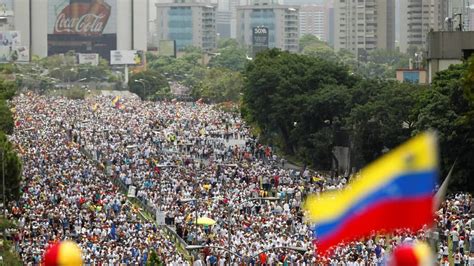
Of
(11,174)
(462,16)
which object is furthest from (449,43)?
(11,174)

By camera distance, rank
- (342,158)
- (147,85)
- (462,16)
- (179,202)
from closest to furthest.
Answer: (179,202) → (342,158) → (462,16) → (147,85)

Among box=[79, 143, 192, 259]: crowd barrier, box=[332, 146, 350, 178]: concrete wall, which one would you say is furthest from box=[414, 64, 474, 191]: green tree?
box=[332, 146, 350, 178]: concrete wall

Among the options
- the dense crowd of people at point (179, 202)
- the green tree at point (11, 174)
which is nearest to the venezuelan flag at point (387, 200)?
the dense crowd of people at point (179, 202)

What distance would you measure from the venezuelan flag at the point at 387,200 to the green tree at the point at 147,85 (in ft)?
566

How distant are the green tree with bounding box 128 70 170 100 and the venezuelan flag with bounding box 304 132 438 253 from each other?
17250 cm

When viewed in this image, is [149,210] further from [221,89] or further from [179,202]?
[221,89]

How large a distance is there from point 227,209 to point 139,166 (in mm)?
19620

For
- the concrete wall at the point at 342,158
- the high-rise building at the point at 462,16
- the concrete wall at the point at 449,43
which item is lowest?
the concrete wall at the point at 342,158

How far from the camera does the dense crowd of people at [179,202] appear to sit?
125 feet

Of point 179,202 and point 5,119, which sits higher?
point 5,119

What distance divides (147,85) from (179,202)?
5314 inches

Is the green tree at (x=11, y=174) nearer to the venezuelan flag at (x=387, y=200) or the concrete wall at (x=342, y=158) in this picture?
the concrete wall at (x=342, y=158)

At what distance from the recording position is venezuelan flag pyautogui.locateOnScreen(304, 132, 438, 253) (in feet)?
25.1

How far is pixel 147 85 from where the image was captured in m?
184
